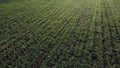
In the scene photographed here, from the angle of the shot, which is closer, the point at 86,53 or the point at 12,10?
the point at 86,53

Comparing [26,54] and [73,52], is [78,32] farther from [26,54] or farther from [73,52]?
[26,54]

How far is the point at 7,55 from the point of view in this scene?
6.18 m

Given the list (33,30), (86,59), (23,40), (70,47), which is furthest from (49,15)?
(86,59)

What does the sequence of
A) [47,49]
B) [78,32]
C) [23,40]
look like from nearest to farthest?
[47,49], [23,40], [78,32]

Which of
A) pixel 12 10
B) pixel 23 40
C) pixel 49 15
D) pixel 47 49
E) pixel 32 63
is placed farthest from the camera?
pixel 12 10

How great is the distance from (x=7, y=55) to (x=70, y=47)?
8.12 feet

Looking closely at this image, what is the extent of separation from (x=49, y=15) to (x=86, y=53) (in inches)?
220

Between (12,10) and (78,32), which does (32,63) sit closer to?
(78,32)

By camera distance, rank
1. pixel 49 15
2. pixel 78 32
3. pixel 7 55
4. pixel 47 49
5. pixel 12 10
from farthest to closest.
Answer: pixel 12 10 < pixel 49 15 < pixel 78 32 < pixel 47 49 < pixel 7 55

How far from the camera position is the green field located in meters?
5.77

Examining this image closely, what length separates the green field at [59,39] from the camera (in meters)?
5.77

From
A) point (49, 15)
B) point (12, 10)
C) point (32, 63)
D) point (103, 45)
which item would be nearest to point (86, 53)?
point (103, 45)

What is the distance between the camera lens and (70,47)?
6.77 m

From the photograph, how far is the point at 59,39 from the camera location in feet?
24.6
